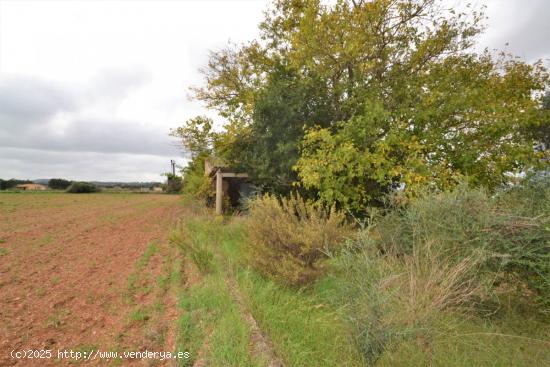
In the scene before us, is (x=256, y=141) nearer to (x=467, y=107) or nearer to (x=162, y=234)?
(x=162, y=234)

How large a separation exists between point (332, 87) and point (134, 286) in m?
9.22

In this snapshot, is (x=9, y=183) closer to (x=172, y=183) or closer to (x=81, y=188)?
(x=81, y=188)

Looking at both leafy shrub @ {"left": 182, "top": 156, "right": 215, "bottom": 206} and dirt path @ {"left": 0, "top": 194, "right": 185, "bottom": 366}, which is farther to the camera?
leafy shrub @ {"left": 182, "top": 156, "right": 215, "bottom": 206}

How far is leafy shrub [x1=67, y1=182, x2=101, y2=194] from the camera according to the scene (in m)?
47.1

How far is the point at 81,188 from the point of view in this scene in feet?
157

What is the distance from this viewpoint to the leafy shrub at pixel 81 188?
4709 cm

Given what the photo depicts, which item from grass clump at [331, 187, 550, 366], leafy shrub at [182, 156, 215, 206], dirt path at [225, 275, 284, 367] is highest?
leafy shrub at [182, 156, 215, 206]

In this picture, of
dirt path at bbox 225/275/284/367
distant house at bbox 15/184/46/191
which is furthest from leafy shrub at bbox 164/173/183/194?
dirt path at bbox 225/275/284/367

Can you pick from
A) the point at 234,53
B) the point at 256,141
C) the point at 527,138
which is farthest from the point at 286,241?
the point at 234,53

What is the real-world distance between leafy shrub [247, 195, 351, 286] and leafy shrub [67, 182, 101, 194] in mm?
53298

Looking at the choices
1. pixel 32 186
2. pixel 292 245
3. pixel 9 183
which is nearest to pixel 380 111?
pixel 292 245

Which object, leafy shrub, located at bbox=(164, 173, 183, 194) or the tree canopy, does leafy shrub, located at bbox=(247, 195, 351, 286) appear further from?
leafy shrub, located at bbox=(164, 173, 183, 194)

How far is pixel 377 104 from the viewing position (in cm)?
808

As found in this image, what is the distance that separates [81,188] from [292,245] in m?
54.1
